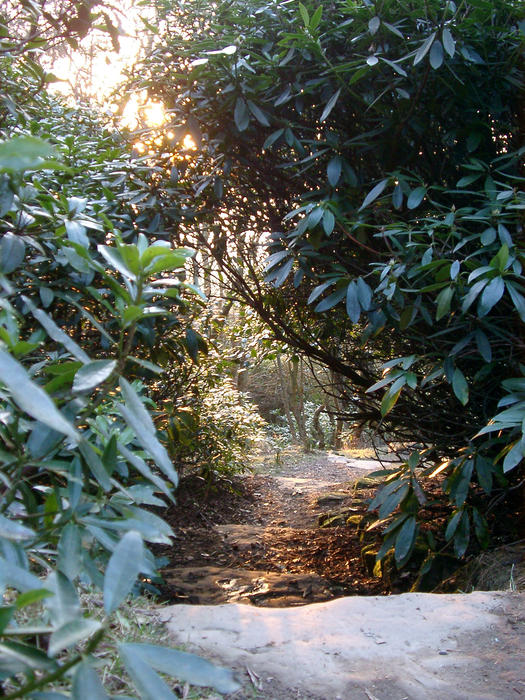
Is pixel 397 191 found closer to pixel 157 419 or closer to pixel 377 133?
pixel 377 133

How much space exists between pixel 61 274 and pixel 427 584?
8.83 feet

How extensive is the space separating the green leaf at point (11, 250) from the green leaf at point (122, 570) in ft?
3.51

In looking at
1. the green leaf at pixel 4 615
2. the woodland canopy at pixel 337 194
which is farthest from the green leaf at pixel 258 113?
the green leaf at pixel 4 615

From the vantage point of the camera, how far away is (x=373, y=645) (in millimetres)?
2016

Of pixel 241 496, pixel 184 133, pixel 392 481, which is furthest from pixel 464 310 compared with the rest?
pixel 241 496

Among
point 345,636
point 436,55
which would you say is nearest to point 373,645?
point 345,636

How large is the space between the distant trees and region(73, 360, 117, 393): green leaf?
1787mm

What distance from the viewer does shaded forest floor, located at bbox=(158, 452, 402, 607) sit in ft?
11.3

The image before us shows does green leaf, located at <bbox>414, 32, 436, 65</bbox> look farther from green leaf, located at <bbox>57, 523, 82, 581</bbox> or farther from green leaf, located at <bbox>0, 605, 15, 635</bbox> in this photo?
green leaf, located at <bbox>0, 605, 15, 635</bbox>

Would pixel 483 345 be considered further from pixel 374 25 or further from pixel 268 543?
pixel 268 543

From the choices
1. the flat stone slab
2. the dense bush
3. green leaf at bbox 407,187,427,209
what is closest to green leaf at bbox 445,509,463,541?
the flat stone slab

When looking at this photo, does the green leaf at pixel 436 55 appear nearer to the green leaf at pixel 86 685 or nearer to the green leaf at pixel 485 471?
the green leaf at pixel 485 471

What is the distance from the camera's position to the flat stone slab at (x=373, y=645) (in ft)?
5.65

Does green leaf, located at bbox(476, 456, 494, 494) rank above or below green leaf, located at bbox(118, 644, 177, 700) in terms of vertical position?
below
